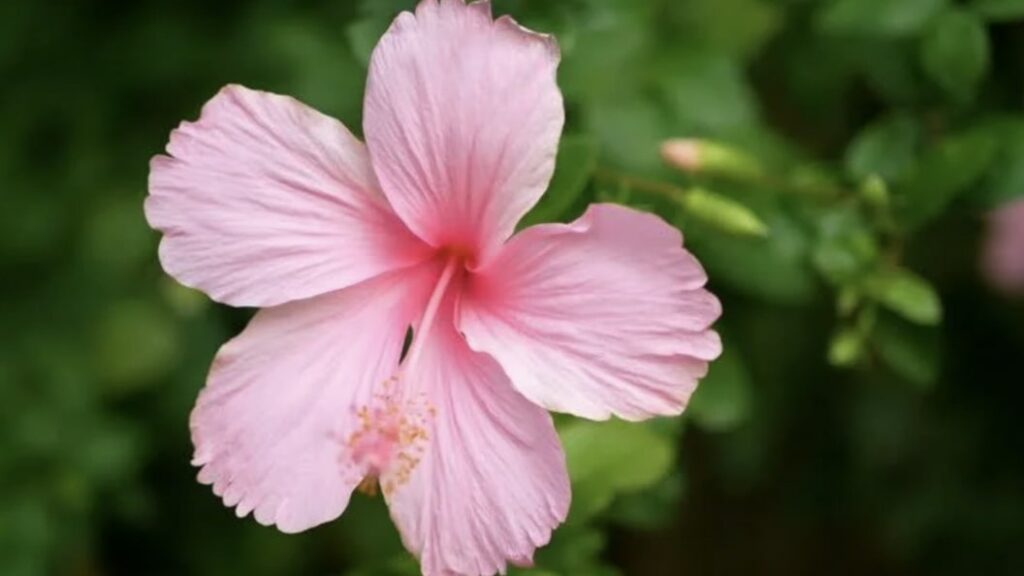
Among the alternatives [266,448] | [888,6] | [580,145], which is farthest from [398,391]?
[888,6]

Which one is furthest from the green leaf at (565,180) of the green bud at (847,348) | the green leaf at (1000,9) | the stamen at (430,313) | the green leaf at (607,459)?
the green leaf at (1000,9)

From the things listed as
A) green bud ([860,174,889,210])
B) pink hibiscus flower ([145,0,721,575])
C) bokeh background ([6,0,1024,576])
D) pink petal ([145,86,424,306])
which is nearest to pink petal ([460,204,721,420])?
pink hibiscus flower ([145,0,721,575])

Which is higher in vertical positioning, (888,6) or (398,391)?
(888,6)

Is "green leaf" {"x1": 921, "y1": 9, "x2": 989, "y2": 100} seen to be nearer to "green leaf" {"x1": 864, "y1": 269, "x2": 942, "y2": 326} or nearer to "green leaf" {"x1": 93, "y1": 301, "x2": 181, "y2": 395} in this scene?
"green leaf" {"x1": 864, "y1": 269, "x2": 942, "y2": 326}

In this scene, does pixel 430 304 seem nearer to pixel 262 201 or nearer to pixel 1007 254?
pixel 262 201

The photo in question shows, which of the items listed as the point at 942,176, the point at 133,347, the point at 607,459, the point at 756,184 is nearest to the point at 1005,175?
the point at 942,176

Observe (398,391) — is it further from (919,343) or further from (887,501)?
(887,501)

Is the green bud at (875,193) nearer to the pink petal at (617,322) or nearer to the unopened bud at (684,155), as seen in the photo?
the unopened bud at (684,155)
